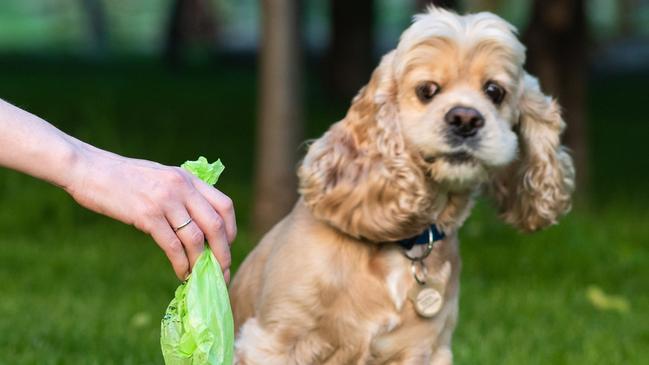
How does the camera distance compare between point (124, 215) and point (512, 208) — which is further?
point (512, 208)

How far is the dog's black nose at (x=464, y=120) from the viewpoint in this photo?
3760mm

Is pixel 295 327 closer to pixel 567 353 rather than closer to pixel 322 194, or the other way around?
pixel 322 194

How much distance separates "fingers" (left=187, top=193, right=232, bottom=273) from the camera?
8.59 feet

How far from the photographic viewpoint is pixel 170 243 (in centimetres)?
262

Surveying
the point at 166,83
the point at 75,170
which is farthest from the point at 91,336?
the point at 166,83

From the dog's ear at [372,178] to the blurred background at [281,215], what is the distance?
125 centimetres

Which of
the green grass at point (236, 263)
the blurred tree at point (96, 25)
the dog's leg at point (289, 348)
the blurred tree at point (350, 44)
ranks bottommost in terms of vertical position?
the blurred tree at point (96, 25)

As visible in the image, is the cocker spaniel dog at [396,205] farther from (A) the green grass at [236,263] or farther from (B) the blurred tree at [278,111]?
(B) the blurred tree at [278,111]

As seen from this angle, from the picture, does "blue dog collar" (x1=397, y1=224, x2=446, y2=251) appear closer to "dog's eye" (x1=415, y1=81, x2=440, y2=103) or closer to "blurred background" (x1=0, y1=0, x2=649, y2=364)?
"dog's eye" (x1=415, y1=81, x2=440, y2=103)

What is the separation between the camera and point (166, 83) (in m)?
20.5

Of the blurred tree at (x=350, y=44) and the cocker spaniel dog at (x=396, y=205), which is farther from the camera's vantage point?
the blurred tree at (x=350, y=44)

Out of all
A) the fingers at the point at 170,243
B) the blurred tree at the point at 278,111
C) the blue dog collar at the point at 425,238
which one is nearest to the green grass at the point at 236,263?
the blurred tree at the point at 278,111

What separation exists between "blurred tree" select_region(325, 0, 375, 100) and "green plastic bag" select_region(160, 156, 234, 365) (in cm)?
1292

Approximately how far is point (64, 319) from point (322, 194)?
2039mm
